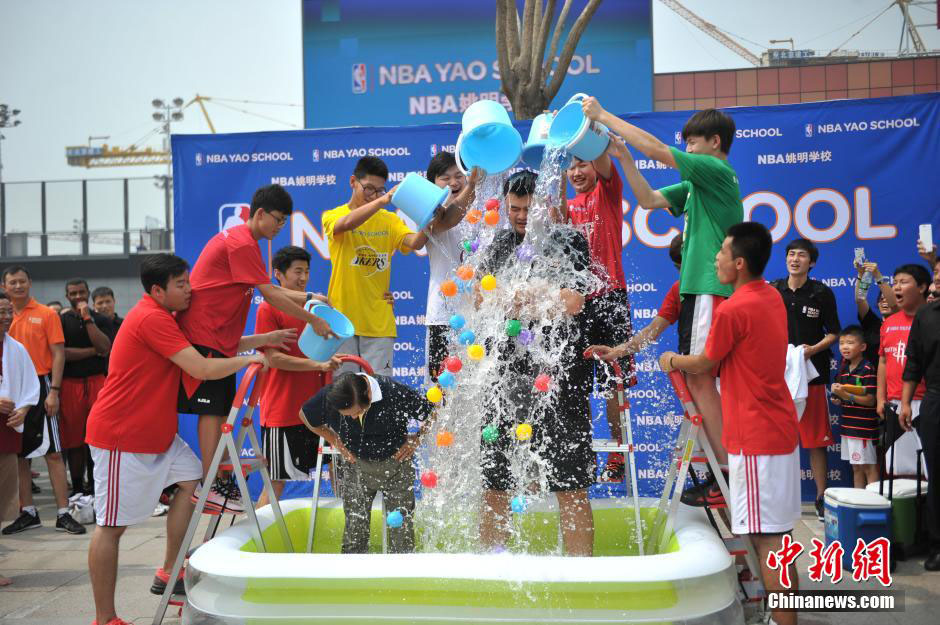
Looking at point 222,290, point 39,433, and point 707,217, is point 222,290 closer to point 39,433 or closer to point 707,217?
point 707,217

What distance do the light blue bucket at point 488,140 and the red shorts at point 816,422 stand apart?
3.19m

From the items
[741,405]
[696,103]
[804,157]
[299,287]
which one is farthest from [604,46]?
[741,405]

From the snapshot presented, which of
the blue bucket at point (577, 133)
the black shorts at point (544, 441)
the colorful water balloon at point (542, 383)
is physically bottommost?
the black shorts at point (544, 441)

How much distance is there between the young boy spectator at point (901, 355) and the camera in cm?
487

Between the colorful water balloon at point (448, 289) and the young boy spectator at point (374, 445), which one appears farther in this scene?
the young boy spectator at point (374, 445)

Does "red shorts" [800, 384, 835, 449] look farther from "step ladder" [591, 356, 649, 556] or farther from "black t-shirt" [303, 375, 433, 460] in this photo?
"black t-shirt" [303, 375, 433, 460]

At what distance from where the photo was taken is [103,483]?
3627 mm

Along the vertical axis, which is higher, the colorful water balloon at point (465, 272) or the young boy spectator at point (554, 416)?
the colorful water balloon at point (465, 272)

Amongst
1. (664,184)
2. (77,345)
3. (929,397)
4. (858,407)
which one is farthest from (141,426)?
(858,407)

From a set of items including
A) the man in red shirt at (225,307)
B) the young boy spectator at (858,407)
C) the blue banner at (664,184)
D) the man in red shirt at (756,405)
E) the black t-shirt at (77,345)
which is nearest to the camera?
the man in red shirt at (756,405)

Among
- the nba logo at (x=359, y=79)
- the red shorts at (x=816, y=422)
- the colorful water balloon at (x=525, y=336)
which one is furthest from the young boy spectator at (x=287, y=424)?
the nba logo at (x=359, y=79)

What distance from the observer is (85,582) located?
443 centimetres

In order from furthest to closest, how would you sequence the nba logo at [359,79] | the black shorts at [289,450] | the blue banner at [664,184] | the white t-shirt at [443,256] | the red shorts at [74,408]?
1. the nba logo at [359,79]
2. the red shorts at [74,408]
3. the blue banner at [664,184]
4. the black shorts at [289,450]
5. the white t-shirt at [443,256]

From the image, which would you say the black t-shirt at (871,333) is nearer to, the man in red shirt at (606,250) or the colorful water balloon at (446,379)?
the man in red shirt at (606,250)
